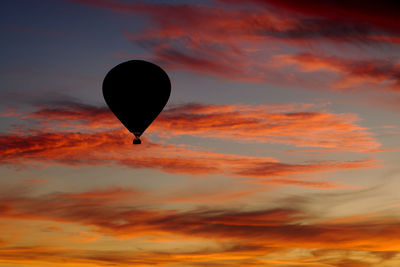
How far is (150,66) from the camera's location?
2900 cm

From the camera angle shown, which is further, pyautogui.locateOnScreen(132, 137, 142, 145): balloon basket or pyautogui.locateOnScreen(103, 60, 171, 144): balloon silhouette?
pyautogui.locateOnScreen(103, 60, 171, 144): balloon silhouette

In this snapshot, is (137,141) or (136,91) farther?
(136,91)

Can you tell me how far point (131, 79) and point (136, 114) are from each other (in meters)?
2.30

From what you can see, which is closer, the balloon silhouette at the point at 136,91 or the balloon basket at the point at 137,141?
the balloon basket at the point at 137,141

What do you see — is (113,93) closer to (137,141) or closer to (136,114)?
(136,114)

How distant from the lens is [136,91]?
29.0m

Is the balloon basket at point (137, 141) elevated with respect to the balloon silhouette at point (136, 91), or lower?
lower

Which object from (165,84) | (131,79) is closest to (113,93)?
(131,79)

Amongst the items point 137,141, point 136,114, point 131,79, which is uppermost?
point 131,79

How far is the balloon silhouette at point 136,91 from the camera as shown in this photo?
94.5 feet

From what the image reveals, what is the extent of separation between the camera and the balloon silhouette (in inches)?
1134

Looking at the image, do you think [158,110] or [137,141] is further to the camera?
[158,110]

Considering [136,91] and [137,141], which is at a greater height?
[136,91]

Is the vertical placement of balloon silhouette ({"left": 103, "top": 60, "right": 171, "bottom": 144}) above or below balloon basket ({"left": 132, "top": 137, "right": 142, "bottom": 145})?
above
